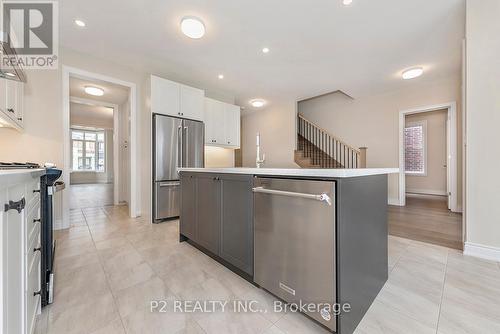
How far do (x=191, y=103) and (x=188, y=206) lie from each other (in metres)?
2.30

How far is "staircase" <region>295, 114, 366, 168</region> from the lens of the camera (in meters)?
5.27

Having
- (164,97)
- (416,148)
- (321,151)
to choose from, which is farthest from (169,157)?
(416,148)

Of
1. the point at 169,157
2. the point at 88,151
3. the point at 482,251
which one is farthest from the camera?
the point at 88,151

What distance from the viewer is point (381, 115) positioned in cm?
487

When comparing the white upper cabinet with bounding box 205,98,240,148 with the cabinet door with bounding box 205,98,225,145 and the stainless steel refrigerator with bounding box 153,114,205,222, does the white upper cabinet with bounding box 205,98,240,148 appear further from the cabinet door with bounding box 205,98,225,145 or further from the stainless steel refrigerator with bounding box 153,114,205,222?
the stainless steel refrigerator with bounding box 153,114,205,222

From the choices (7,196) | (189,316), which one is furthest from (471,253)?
(7,196)

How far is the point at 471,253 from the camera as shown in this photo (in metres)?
2.03

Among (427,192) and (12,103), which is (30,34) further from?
(427,192)

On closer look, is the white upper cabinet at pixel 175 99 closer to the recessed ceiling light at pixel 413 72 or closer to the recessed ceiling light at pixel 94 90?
the recessed ceiling light at pixel 94 90

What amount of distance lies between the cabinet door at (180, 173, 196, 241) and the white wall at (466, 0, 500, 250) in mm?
2882

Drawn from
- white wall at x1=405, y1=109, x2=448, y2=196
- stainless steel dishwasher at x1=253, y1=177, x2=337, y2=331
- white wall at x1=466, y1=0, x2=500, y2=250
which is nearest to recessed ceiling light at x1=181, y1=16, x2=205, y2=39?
stainless steel dishwasher at x1=253, y1=177, x2=337, y2=331

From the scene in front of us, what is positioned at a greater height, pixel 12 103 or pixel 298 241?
pixel 12 103

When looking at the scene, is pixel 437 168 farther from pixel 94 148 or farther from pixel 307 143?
pixel 94 148

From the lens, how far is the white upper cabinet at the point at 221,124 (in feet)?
14.4
